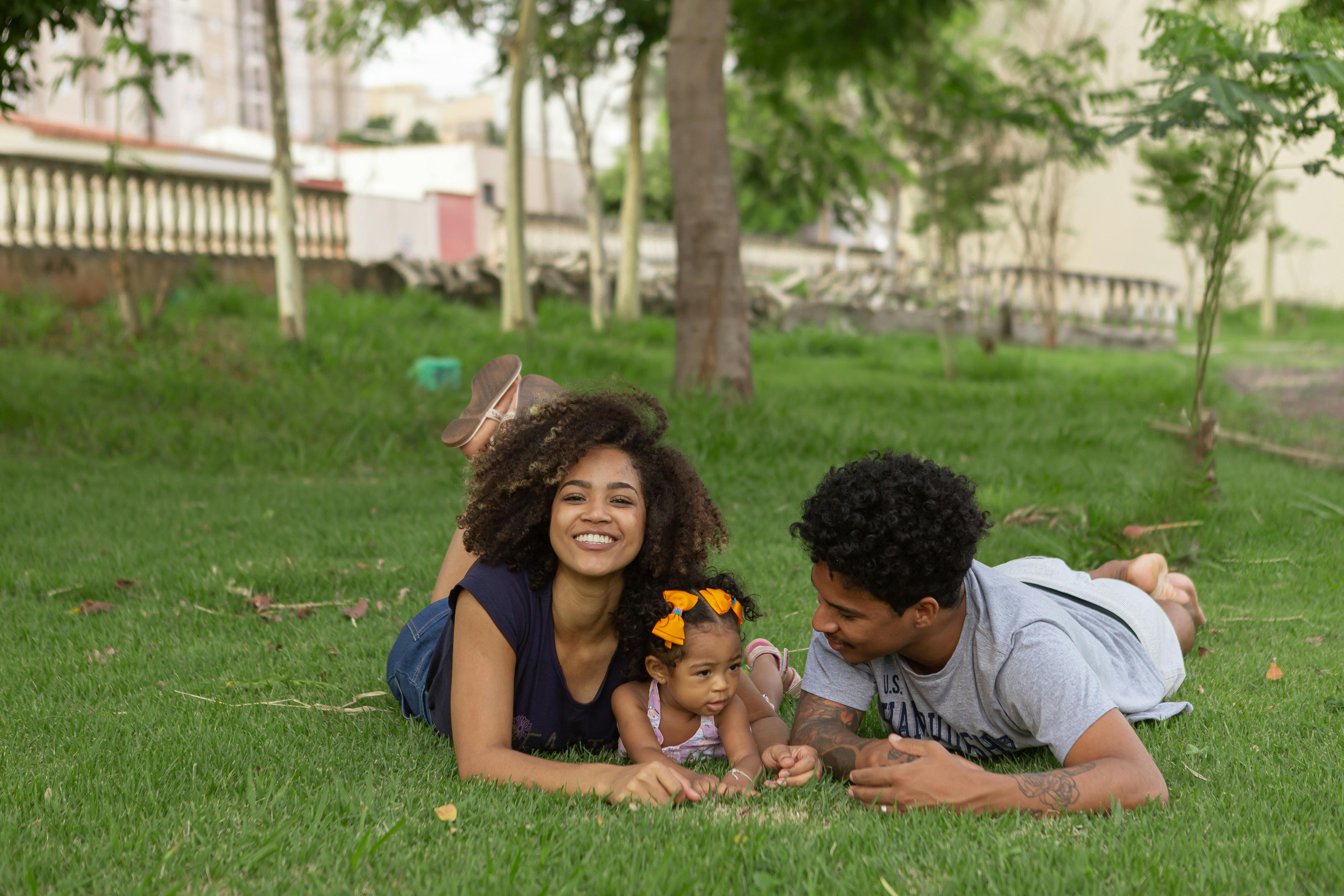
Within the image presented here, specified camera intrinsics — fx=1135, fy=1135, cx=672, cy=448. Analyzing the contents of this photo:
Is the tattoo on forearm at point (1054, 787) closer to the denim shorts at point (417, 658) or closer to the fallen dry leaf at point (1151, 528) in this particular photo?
the denim shorts at point (417, 658)

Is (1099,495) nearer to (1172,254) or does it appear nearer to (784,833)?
(784,833)

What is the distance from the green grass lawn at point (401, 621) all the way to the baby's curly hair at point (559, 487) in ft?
2.00

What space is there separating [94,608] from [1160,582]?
4.16m

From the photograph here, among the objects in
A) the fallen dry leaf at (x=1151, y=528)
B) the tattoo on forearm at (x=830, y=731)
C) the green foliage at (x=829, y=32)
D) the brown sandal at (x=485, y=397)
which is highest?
the green foliage at (x=829, y=32)

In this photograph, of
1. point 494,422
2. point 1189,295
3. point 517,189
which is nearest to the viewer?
point 494,422

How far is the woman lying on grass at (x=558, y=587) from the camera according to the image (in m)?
2.87

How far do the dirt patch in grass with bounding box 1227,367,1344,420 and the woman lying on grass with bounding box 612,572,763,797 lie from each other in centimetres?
851

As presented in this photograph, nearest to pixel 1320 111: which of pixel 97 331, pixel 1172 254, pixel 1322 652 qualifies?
pixel 1322 652

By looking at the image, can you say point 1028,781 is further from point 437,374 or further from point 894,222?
point 894,222

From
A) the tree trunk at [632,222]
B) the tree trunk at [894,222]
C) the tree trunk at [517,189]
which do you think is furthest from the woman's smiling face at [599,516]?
the tree trunk at [894,222]

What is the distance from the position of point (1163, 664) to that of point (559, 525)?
6.44 ft

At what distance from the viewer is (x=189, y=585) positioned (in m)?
4.93

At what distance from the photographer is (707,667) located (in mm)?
3037

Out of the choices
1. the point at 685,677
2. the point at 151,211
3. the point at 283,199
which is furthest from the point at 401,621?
the point at 151,211
